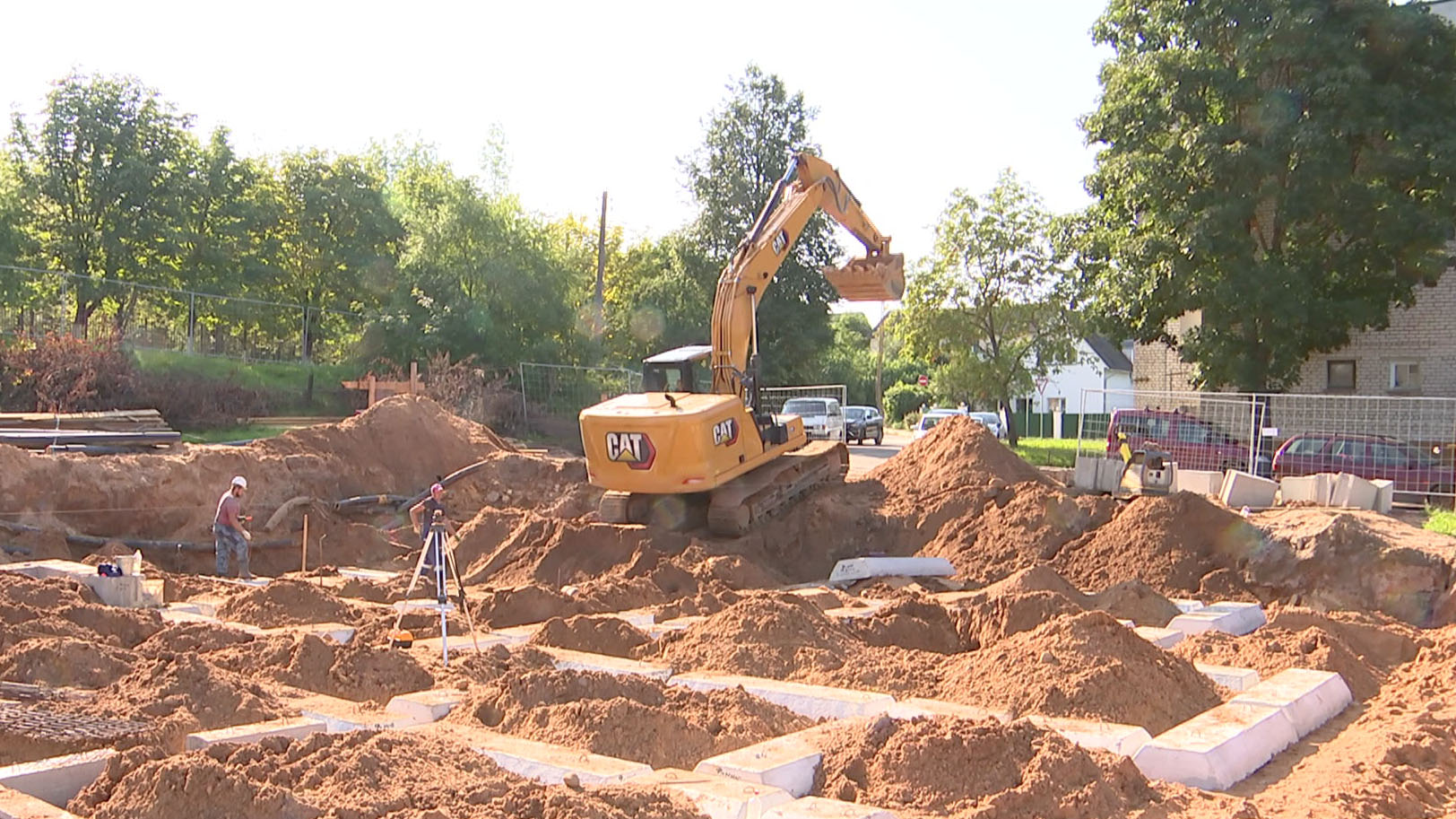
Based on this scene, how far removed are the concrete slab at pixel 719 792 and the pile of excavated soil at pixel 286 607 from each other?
563 centimetres

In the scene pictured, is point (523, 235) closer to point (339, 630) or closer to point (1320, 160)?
point (1320, 160)

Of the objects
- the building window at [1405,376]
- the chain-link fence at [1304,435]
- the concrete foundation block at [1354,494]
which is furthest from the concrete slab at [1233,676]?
the building window at [1405,376]

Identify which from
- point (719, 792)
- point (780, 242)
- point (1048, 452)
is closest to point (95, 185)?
point (780, 242)

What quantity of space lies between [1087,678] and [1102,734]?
2.54 ft

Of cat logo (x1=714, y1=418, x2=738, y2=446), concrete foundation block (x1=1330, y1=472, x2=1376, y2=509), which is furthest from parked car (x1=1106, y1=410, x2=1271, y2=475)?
cat logo (x1=714, y1=418, x2=738, y2=446)

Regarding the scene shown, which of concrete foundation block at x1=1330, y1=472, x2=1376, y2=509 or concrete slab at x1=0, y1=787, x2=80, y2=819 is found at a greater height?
concrete foundation block at x1=1330, y1=472, x2=1376, y2=509

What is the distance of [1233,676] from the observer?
7684 millimetres

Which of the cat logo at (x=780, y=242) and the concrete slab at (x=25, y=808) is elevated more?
the cat logo at (x=780, y=242)

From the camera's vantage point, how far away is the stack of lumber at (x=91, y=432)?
16688mm

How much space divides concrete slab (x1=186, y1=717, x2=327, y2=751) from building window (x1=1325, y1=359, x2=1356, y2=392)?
1015 inches

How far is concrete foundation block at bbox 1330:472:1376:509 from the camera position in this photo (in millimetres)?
15750

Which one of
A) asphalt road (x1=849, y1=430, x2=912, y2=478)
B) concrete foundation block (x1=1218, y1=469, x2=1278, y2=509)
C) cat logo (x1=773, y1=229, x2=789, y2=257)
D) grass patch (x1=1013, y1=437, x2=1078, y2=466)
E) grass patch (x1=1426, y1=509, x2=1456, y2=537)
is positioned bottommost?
asphalt road (x1=849, y1=430, x2=912, y2=478)

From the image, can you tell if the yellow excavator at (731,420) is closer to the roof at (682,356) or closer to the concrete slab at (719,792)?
the roof at (682,356)

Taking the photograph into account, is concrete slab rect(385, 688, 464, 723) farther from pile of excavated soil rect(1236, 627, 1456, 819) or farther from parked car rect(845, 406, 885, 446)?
parked car rect(845, 406, 885, 446)
